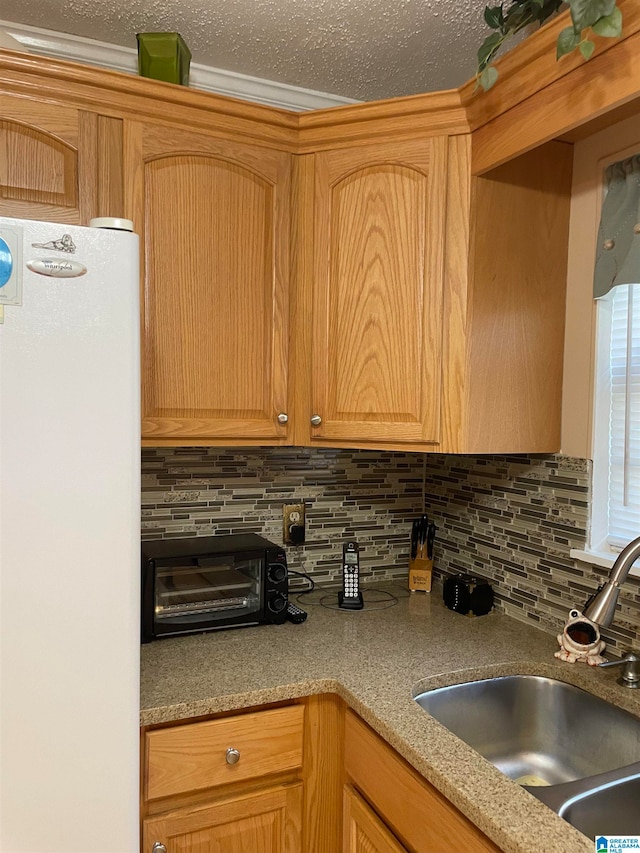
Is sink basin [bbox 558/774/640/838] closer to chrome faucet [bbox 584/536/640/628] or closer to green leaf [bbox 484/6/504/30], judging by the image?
chrome faucet [bbox 584/536/640/628]

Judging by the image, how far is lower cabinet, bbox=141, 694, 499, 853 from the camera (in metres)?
1.30

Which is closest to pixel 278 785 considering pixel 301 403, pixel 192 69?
pixel 301 403

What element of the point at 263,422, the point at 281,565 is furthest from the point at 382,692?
the point at 263,422

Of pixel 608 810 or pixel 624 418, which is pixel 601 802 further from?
pixel 624 418

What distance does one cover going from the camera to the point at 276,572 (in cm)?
174

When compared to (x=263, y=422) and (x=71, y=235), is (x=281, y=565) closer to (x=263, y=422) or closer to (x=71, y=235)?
(x=263, y=422)

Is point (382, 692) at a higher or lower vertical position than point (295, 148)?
lower

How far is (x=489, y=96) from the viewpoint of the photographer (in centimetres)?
144

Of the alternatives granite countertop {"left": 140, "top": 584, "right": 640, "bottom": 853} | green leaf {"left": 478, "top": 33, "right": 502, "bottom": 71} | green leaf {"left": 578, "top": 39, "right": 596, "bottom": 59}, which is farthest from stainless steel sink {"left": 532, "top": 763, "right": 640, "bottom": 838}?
green leaf {"left": 478, "top": 33, "right": 502, "bottom": 71}

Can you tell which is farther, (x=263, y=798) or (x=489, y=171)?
(x=489, y=171)

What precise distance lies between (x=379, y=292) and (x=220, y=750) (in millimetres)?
1113

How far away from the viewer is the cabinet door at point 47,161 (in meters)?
1.44

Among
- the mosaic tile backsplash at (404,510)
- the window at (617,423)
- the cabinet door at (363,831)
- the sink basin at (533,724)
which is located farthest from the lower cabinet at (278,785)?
the window at (617,423)

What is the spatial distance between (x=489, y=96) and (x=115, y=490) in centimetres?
115
